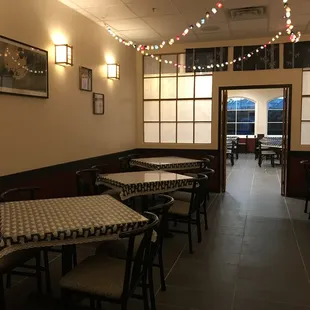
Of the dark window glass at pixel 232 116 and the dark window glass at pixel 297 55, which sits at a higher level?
the dark window glass at pixel 297 55

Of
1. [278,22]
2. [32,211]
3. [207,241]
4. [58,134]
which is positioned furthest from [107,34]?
[32,211]

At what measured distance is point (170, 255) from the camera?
11.7 ft

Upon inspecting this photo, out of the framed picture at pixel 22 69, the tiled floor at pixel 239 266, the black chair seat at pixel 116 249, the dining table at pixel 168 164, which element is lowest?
the tiled floor at pixel 239 266

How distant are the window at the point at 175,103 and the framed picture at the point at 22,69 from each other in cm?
311

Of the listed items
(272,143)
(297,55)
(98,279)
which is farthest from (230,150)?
(98,279)

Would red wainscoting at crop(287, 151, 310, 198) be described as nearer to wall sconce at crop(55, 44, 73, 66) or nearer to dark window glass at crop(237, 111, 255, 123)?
wall sconce at crop(55, 44, 73, 66)

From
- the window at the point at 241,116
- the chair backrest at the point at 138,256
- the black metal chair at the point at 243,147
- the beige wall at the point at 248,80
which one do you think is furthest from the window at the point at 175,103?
the window at the point at 241,116

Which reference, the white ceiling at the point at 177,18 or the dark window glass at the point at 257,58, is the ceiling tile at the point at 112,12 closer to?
the white ceiling at the point at 177,18

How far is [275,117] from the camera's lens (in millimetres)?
13891

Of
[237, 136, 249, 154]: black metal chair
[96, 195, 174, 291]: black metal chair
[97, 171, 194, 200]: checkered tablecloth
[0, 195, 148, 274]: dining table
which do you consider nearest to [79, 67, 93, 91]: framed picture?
[97, 171, 194, 200]: checkered tablecloth

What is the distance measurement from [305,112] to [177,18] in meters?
2.86

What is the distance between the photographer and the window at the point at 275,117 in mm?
13773

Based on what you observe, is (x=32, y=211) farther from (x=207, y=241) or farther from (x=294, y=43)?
(x=294, y=43)

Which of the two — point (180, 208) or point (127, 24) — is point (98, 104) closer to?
point (127, 24)
